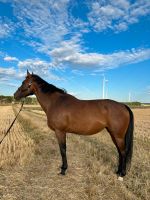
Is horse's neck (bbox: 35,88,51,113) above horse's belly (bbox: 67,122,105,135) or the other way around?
above

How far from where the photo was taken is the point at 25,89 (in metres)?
8.34

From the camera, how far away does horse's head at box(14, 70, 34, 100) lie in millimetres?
8258

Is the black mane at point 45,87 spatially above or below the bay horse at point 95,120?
above

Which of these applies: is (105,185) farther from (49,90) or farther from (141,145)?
(141,145)

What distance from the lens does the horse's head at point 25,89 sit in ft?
27.1

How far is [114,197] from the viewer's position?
549 centimetres

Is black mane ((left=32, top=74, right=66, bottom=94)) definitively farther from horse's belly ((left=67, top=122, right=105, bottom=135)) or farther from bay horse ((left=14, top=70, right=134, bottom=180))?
horse's belly ((left=67, top=122, right=105, bottom=135))

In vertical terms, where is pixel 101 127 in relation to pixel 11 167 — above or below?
above

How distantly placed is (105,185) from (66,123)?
6.49 ft

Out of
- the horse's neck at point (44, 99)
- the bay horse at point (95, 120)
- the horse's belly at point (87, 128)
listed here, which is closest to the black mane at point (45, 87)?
the horse's neck at point (44, 99)

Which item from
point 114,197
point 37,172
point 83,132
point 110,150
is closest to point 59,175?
point 37,172

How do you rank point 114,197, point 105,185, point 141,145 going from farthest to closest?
1. point 141,145
2. point 105,185
3. point 114,197

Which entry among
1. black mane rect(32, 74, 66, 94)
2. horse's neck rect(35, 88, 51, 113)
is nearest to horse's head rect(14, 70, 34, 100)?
black mane rect(32, 74, 66, 94)

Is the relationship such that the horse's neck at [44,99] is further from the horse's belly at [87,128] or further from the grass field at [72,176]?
the grass field at [72,176]
